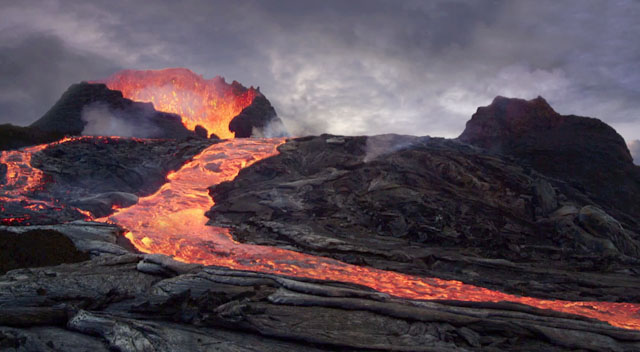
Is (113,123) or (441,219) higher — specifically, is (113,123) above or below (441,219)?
above

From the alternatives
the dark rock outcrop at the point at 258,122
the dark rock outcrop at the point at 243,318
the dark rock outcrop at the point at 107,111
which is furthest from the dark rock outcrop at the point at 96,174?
the dark rock outcrop at the point at 258,122

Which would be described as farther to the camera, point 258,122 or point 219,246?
point 258,122

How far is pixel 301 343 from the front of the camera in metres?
8.73

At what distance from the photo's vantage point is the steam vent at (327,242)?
9289 mm

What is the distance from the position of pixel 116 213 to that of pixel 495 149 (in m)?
45.9

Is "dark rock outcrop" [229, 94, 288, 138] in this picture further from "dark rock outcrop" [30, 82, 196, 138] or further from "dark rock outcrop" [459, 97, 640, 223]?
"dark rock outcrop" [459, 97, 640, 223]

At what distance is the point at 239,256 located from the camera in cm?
2017

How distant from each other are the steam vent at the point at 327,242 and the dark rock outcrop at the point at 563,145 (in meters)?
0.20

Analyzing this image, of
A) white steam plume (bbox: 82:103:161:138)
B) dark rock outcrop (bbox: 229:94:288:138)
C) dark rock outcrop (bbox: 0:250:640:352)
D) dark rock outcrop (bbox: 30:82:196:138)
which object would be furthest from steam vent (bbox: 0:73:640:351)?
dark rock outcrop (bbox: 229:94:288:138)

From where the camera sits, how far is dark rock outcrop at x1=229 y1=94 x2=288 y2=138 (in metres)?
83.9

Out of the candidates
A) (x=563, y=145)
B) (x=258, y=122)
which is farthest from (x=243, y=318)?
(x=258, y=122)

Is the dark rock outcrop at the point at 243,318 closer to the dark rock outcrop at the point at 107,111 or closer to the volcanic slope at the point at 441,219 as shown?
the volcanic slope at the point at 441,219

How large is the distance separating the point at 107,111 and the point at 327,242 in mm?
64363

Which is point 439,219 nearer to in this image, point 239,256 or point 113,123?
point 239,256
